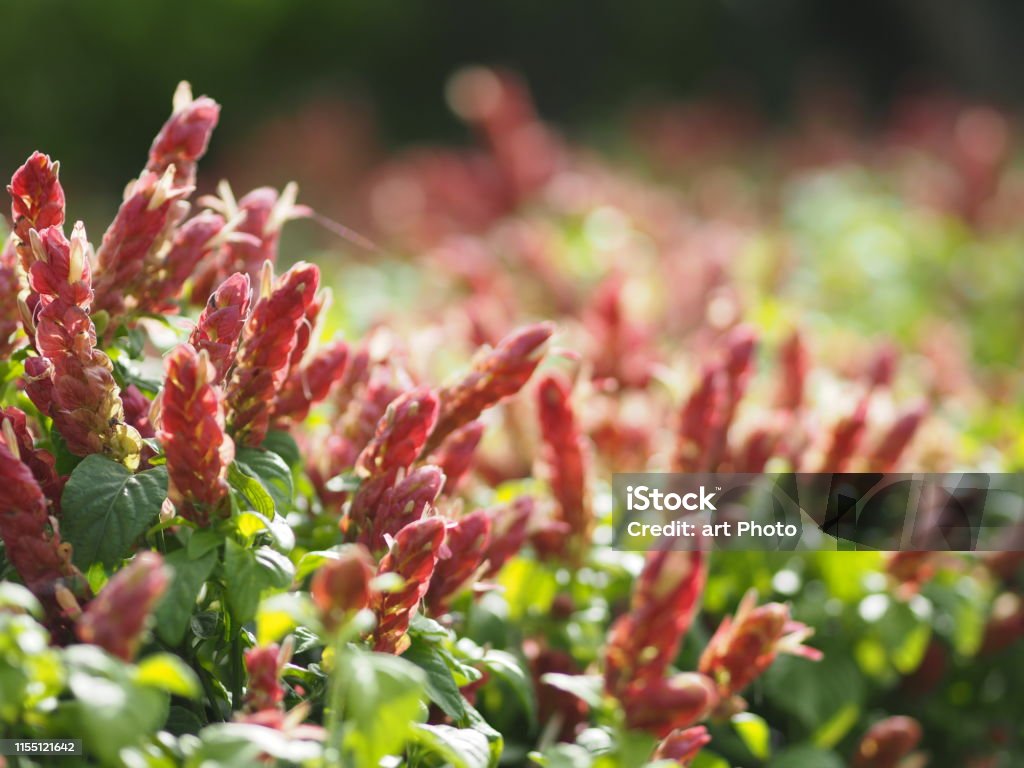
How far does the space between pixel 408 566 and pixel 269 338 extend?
34cm

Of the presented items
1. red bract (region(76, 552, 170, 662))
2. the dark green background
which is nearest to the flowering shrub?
red bract (region(76, 552, 170, 662))

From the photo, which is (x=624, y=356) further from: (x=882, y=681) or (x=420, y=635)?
(x=420, y=635)

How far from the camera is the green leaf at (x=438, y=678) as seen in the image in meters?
1.46

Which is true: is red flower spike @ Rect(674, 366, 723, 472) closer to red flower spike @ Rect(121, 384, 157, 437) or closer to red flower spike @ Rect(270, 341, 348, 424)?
red flower spike @ Rect(270, 341, 348, 424)

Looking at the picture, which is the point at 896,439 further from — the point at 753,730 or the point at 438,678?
the point at 438,678

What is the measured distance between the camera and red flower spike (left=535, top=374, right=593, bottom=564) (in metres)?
2.06

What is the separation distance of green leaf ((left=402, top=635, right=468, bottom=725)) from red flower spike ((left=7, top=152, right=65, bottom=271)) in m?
0.70

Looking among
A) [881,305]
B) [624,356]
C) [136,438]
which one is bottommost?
[136,438]

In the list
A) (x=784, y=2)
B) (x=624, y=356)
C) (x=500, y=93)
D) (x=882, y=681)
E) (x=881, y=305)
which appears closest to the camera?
(x=882, y=681)

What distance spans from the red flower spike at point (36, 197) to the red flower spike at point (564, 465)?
83cm

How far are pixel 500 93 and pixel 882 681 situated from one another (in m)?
3.83

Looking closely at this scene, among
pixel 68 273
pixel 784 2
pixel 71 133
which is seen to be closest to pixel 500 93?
pixel 68 273

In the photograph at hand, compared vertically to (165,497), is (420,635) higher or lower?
lower

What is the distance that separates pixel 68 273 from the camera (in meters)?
1.45
